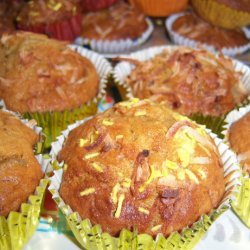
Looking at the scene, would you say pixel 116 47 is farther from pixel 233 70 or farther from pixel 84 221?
pixel 84 221

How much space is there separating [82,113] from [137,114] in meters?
1.08

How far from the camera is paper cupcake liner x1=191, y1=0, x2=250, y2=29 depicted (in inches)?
185

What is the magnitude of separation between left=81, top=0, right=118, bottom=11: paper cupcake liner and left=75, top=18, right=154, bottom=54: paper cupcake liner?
426 millimetres

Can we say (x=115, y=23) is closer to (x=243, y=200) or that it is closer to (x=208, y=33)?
(x=208, y=33)

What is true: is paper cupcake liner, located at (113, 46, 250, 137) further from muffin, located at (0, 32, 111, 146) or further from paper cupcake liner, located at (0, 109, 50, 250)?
paper cupcake liner, located at (0, 109, 50, 250)

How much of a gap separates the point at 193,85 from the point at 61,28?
5.29ft

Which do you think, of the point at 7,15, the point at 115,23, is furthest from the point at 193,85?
the point at 7,15

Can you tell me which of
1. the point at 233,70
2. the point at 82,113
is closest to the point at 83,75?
the point at 82,113

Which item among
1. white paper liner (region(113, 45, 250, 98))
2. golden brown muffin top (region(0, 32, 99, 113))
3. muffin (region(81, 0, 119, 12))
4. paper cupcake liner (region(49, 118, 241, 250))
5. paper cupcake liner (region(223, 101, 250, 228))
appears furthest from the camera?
muffin (region(81, 0, 119, 12))

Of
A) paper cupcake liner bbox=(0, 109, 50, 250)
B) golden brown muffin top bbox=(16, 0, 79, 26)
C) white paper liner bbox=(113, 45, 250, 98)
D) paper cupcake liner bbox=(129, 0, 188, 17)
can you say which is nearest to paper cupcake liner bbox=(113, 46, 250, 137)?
white paper liner bbox=(113, 45, 250, 98)

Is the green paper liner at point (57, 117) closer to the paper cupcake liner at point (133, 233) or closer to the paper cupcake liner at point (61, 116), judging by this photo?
the paper cupcake liner at point (61, 116)

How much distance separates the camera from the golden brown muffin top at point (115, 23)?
4988mm

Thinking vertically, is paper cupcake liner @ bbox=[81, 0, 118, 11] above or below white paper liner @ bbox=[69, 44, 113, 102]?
above

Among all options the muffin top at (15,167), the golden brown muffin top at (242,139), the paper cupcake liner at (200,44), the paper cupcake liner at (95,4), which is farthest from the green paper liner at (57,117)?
the paper cupcake liner at (95,4)
